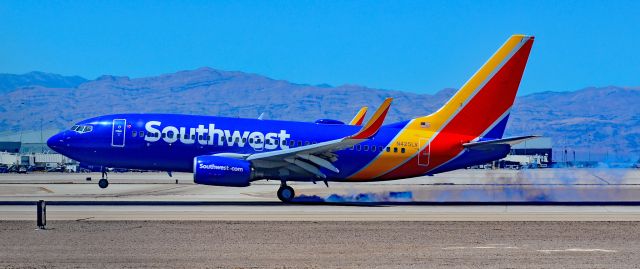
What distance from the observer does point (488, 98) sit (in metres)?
48.8

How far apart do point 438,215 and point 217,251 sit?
49.8 ft

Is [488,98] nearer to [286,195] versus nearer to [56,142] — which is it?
[286,195]

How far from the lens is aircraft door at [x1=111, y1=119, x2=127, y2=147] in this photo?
4703cm

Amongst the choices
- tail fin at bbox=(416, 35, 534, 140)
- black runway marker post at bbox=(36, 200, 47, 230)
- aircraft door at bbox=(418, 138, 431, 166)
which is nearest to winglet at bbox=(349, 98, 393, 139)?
aircraft door at bbox=(418, 138, 431, 166)

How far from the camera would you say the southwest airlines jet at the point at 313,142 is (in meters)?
46.8

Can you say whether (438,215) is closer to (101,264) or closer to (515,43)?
(515,43)

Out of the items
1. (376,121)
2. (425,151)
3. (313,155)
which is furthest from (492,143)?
(313,155)

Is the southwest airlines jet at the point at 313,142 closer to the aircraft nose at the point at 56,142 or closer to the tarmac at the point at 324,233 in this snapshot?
the aircraft nose at the point at 56,142

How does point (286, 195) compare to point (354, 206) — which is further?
point (286, 195)

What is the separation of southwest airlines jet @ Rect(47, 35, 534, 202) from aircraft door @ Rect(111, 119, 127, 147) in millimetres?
49

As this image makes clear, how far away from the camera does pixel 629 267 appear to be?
76.1 ft

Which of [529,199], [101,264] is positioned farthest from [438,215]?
[101,264]

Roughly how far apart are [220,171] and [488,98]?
14346 millimetres

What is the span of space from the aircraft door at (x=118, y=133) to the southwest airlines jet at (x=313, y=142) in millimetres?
49
